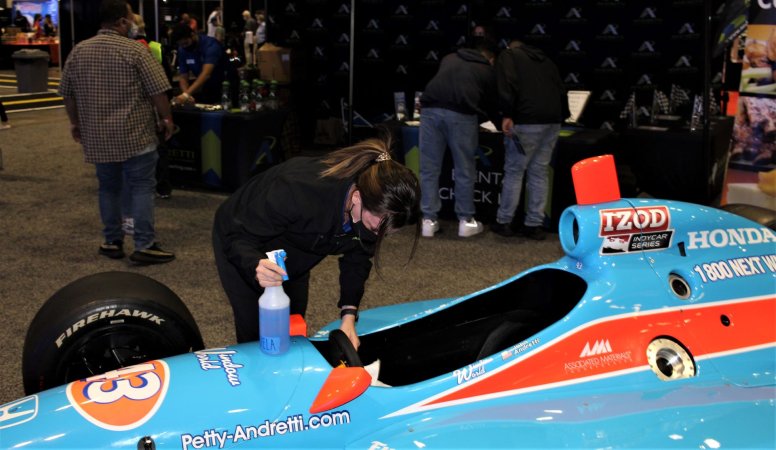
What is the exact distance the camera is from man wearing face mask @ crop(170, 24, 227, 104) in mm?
7434

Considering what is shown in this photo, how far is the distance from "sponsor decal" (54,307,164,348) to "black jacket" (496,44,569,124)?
12.1 ft

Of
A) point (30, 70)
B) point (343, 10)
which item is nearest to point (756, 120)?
point (343, 10)

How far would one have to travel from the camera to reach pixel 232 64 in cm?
802

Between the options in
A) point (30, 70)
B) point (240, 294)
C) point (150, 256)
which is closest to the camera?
point (240, 294)

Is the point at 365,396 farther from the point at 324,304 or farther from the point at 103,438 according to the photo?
the point at 324,304

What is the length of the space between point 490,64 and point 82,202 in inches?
151

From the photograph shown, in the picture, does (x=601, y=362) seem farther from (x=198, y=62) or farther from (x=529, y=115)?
(x=198, y=62)

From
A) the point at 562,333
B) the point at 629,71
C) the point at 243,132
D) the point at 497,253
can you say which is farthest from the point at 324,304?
the point at 629,71

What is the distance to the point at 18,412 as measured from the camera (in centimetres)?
220

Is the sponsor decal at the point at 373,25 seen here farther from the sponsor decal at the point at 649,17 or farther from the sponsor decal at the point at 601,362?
the sponsor decal at the point at 601,362

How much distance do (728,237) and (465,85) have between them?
3052mm

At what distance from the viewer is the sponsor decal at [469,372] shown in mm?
2475

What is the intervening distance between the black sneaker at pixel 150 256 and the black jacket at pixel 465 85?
2.32 metres

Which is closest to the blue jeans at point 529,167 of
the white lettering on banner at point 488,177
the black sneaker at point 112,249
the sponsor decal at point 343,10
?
the white lettering on banner at point 488,177
